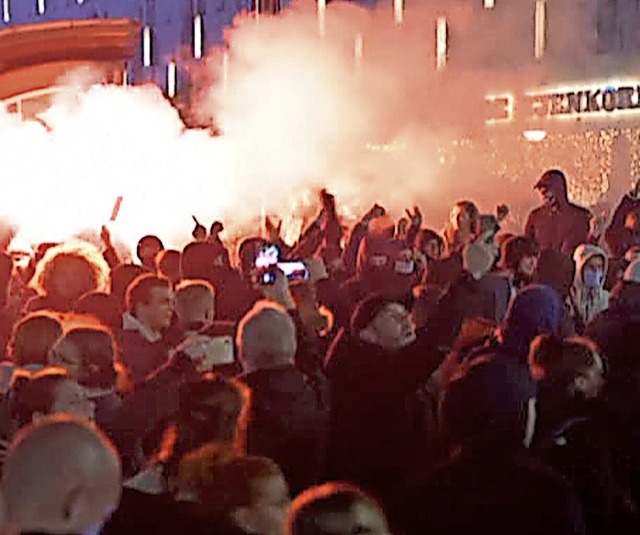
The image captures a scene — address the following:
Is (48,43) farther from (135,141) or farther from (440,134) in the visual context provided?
(440,134)

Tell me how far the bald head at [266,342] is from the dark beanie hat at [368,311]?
2.01ft

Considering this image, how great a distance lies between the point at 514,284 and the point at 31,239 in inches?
299

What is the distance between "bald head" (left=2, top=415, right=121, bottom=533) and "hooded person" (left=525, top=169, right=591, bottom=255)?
6.53m

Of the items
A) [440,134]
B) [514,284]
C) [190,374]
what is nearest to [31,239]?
[440,134]

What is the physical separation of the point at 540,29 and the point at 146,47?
5.46 meters

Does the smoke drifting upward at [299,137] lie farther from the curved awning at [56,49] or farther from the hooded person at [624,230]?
the hooded person at [624,230]

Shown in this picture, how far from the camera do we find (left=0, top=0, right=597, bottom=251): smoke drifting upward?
15125 mm

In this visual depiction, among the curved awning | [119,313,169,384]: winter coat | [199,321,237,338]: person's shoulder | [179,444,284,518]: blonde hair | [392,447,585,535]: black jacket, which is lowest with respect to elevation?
[392,447,585,535]: black jacket

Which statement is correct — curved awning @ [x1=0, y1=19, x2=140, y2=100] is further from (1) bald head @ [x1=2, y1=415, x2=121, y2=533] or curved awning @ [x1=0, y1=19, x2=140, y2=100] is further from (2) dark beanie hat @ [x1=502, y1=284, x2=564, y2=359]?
(1) bald head @ [x1=2, y1=415, x2=121, y2=533]

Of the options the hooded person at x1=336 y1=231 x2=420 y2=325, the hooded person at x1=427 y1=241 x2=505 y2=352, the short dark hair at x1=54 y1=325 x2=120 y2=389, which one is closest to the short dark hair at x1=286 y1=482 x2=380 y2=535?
the short dark hair at x1=54 y1=325 x2=120 y2=389

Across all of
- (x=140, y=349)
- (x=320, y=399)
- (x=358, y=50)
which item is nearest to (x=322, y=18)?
(x=358, y=50)

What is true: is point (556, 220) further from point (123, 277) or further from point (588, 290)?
point (123, 277)

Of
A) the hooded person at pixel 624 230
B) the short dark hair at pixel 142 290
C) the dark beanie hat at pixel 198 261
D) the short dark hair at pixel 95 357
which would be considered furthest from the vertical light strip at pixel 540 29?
the short dark hair at pixel 95 357

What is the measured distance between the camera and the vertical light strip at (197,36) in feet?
56.2
